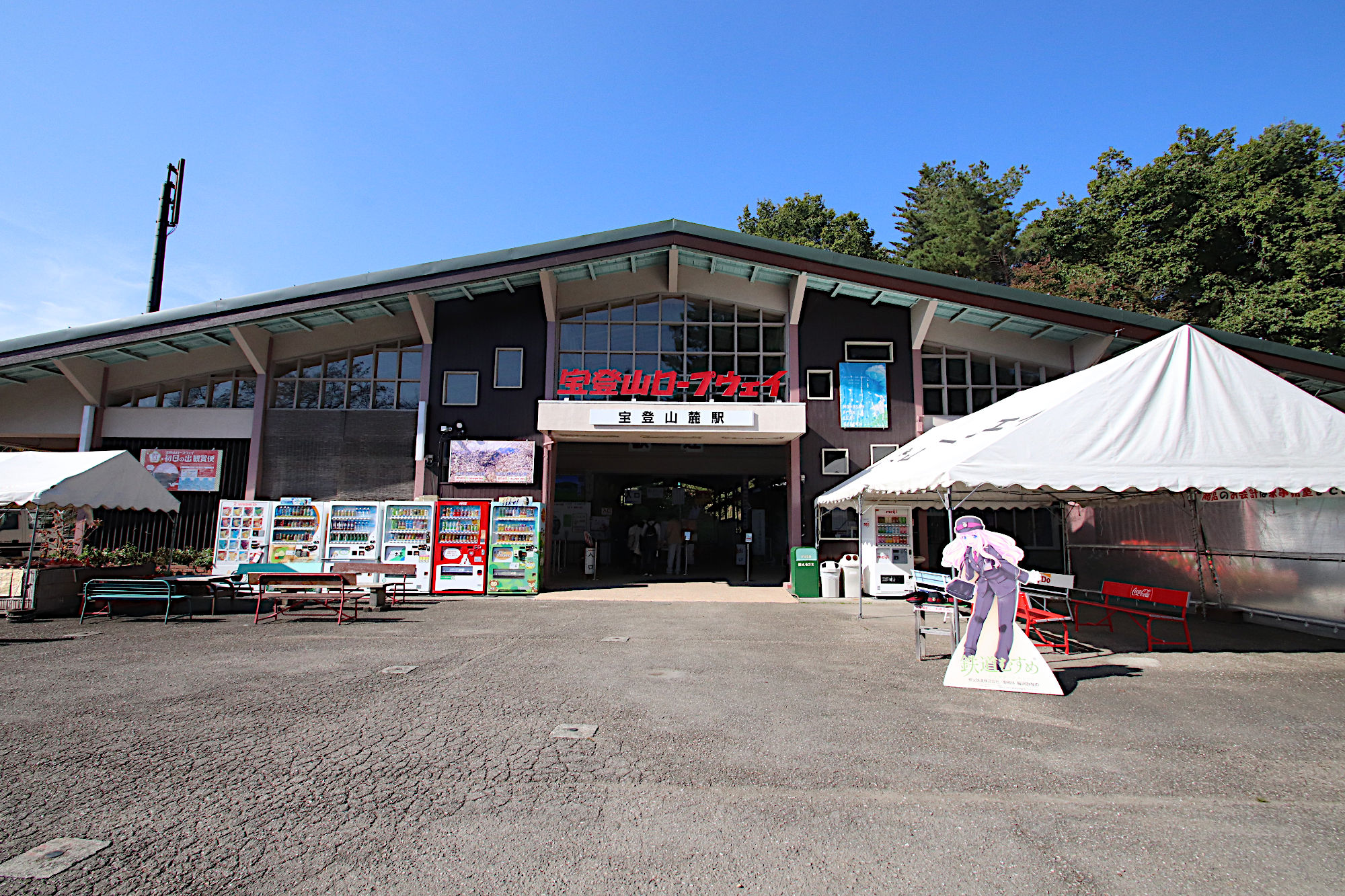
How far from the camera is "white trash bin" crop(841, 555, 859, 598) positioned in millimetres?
14812

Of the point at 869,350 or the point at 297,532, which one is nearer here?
the point at 297,532

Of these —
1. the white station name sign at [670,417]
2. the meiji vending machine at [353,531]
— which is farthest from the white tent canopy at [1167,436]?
the meiji vending machine at [353,531]

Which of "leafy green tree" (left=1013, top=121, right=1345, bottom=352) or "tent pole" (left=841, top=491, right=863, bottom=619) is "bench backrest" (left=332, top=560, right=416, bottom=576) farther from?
"leafy green tree" (left=1013, top=121, right=1345, bottom=352)

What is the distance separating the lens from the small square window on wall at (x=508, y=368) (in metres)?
17.0

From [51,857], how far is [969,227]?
41114 mm

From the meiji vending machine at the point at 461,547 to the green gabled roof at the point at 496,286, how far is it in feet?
17.0

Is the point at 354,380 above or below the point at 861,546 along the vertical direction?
above

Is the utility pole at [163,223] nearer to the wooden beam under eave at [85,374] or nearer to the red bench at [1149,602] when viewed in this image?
the wooden beam under eave at [85,374]

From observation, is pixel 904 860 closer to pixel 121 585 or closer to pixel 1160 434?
pixel 1160 434

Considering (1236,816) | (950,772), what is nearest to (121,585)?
(950,772)

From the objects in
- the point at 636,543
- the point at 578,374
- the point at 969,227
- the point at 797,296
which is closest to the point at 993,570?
the point at 797,296

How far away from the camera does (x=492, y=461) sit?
54.7 ft

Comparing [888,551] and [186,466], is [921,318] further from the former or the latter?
[186,466]

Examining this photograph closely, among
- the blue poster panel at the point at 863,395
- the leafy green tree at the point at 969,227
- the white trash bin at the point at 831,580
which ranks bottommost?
the white trash bin at the point at 831,580
